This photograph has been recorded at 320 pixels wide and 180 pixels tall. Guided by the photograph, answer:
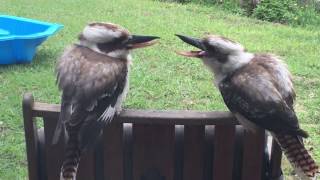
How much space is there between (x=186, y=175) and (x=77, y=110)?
0.61 meters

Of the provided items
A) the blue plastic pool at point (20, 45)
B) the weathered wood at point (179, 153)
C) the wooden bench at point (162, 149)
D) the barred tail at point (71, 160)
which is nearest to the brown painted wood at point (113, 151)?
the wooden bench at point (162, 149)

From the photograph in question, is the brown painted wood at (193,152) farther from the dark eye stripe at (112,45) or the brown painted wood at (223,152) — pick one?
the dark eye stripe at (112,45)

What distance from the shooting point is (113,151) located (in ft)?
9.84

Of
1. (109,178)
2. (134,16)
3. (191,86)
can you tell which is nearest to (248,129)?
(109,178)

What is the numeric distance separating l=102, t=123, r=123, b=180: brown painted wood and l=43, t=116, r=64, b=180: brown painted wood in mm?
210

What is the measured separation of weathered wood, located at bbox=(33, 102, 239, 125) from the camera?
2883mm

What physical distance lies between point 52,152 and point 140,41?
2.28ft

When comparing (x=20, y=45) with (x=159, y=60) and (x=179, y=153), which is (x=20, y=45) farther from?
(x=179, y=153)

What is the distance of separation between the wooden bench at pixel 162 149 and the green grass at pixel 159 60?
6.35ft

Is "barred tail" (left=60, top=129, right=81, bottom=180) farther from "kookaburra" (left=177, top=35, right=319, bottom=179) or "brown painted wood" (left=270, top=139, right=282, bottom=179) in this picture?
"brown painted wood" (left=270, top=139, right=282, bottom=179)

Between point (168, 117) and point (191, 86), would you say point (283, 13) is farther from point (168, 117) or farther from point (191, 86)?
point (168, 117)

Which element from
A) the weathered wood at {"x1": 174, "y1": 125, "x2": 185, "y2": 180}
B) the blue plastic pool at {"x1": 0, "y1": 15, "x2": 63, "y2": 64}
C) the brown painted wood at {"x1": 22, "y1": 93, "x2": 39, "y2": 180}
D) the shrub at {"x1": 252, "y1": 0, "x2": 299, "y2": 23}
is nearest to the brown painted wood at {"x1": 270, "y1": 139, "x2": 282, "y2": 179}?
the weathered wood at {"x1": 174, "y1": 125, "x2": 185, "y2": 180}

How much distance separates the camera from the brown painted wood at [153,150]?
9.70ft

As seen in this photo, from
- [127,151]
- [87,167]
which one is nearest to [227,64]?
[127,151]
